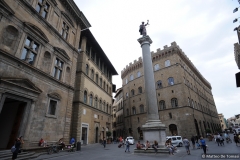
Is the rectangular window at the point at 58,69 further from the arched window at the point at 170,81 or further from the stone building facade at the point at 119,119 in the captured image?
the stone building facade at the point at 119,119

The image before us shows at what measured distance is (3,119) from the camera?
1149 centimetres

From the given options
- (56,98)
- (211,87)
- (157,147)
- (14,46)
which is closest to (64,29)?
(14,46)

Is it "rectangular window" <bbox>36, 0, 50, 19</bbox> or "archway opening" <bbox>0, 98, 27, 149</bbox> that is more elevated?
"rectangular window" <bbox>36, 0, 50, 19</bbox>

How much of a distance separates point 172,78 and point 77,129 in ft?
76.8

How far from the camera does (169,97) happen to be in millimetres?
31469

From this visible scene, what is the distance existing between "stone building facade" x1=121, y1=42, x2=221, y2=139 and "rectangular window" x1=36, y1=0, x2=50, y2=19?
26.9 metres

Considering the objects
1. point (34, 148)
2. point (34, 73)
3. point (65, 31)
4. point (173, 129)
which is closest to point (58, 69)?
point (34, 73)

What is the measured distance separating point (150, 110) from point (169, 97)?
2062 cm

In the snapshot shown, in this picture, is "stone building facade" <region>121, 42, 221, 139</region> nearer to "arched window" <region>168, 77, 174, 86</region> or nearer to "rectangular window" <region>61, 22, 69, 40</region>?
"arched window" <region>168, 77, 174, 86</region>

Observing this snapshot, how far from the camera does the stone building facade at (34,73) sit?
9836 millimetres

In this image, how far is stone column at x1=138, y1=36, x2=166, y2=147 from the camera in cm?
1130

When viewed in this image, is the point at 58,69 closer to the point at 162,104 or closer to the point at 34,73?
the point at 34,73

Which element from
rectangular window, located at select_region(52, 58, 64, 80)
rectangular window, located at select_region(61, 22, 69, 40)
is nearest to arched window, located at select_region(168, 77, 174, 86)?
rectangular window, located at select_region(61, 22, 69, 40)

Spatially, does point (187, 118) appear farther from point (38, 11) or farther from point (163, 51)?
point (38, 11)
